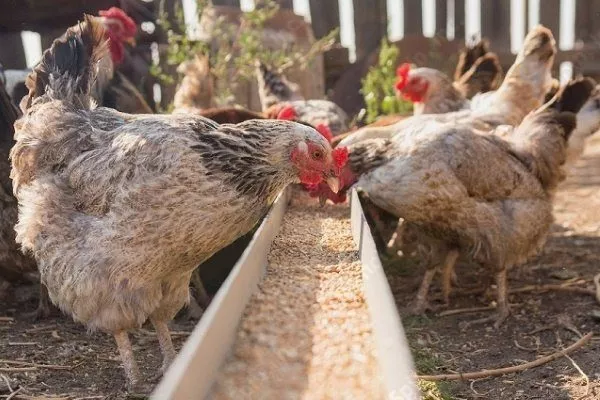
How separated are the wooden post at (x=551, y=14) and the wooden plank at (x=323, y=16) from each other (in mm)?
2321

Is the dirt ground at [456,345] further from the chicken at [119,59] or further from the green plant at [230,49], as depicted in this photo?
the green plant at [230,49]

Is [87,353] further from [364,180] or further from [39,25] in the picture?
[39,25]

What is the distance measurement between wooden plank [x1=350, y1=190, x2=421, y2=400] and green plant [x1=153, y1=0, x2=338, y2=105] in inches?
127

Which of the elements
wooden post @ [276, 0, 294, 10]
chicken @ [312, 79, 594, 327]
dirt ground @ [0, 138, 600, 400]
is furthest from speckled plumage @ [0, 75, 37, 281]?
wooden post @ [276, 0, 294, 10]

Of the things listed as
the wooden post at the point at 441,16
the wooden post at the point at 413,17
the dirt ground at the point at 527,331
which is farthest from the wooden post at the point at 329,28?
the dirt ground at the point at 527,331

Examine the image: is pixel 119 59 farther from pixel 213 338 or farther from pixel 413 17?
pixel 413 17

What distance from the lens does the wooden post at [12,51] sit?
444 centimetres

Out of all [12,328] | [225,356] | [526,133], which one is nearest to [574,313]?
[526,133]

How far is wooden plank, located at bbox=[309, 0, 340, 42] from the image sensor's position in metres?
7.16

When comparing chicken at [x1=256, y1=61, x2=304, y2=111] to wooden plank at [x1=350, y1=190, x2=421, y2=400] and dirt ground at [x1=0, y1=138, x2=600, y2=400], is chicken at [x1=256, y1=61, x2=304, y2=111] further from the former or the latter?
wooden plank at [x1=350, y1=190, x2=421, y2=400]

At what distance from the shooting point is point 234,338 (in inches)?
73.4

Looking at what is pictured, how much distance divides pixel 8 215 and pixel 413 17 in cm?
535

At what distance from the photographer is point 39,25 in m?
4.21

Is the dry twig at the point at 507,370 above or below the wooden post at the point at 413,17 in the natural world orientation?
below
